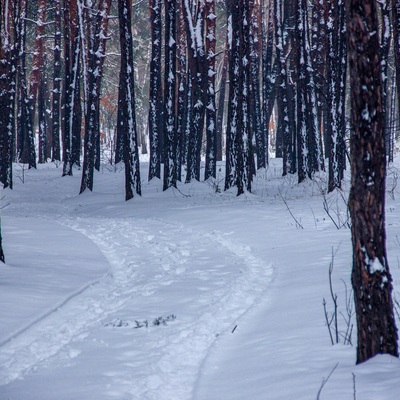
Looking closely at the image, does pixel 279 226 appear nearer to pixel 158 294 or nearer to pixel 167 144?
pixel 158 294

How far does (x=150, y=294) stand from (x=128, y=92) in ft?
39.0

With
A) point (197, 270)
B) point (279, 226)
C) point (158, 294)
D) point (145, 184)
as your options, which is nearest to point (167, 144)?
point (145, 184)

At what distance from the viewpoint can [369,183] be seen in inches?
154

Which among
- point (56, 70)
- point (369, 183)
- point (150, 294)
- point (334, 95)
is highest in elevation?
point (56, 70)

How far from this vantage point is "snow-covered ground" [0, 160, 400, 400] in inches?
158

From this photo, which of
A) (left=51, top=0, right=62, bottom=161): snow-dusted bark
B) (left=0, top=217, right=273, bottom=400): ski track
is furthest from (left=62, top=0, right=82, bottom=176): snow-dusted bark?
(left=0, top=217, right=273, bottom=400): ski track

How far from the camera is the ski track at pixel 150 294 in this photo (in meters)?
4.33

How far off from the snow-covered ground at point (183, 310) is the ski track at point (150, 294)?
0.02 m

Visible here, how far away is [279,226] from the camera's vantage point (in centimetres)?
1177

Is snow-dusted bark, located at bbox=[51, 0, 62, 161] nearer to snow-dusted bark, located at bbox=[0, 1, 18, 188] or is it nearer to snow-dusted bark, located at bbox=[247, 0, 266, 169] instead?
snow-dusted bark, located at bbox=[0, 1, 18, 188]

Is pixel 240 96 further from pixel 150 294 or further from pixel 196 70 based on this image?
pixel 150 294

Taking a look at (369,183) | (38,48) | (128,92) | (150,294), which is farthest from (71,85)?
(369,183)

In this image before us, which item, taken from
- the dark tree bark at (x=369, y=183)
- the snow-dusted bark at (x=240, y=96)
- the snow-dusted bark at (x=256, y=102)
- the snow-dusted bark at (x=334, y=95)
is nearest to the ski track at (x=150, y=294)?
the dark tree bark at (x=369, y=183)

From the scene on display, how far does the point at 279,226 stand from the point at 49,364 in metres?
7.88
